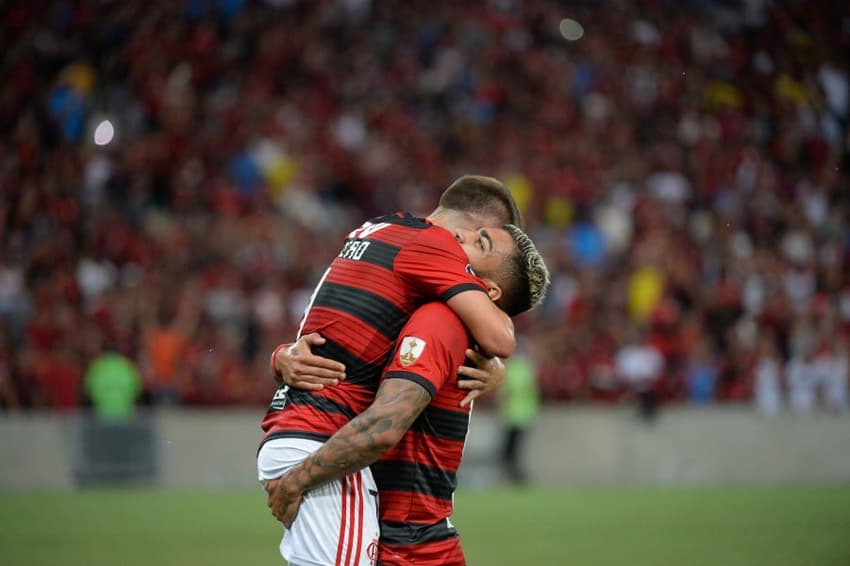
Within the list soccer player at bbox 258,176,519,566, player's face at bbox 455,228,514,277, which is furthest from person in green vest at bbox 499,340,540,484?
soccer player at bbox 258,176,519,566

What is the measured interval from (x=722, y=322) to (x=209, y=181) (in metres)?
8.58

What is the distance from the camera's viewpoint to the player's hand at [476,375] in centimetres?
421

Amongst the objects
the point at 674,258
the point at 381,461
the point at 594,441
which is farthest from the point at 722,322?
the point at 381,461

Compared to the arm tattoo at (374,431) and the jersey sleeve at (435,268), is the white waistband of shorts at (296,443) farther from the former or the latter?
the jersey sleeve at (435,268)

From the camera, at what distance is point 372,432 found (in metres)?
3.89

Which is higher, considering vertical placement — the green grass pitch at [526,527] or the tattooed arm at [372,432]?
the tattooed arm at [372,432]

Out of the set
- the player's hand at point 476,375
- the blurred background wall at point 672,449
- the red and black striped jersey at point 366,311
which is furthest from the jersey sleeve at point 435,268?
the blurred background wall at point 672,449

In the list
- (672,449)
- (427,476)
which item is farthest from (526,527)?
(427,476)

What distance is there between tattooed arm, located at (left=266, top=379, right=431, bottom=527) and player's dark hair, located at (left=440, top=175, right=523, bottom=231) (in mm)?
829

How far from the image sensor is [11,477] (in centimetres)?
1630

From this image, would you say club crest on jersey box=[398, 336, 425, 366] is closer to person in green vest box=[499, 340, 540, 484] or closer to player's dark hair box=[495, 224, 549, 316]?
player's dark hair box=[495, 224, 549, 316]

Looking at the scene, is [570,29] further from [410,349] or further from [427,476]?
[410,349]

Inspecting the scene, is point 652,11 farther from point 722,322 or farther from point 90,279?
point 90,279

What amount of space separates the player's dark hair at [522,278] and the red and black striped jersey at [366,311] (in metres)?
0.17
